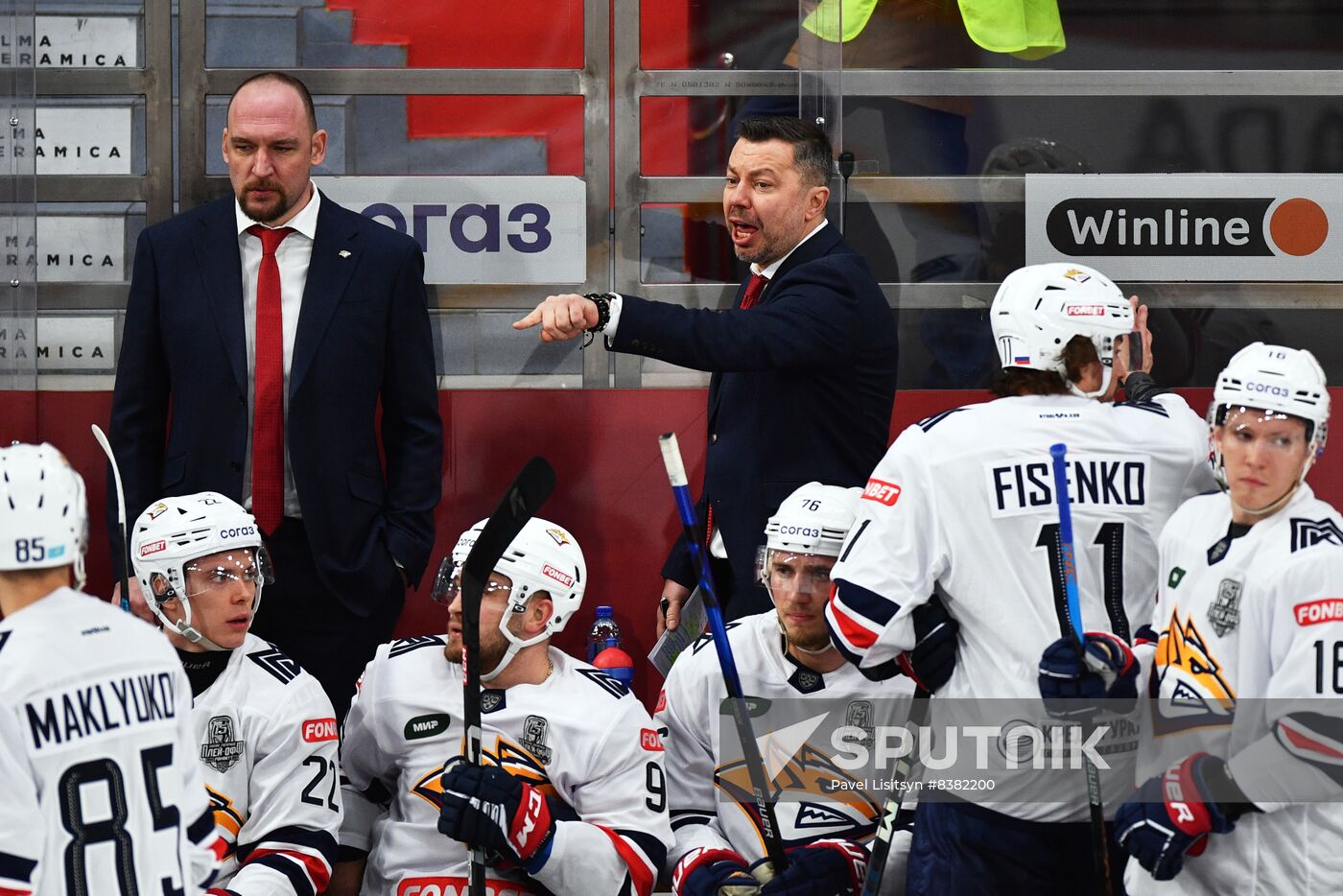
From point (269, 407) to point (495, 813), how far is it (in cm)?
118

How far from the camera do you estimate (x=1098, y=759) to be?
2.99 meters

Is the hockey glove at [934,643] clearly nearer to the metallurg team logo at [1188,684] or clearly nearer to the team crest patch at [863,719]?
the metallurg team logo at [1188,684]

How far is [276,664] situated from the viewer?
11.2ft

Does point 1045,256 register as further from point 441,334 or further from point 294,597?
point 294,597

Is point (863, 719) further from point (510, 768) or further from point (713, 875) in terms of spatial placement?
point (510, 768)

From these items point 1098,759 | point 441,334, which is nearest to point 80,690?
point 1098,759

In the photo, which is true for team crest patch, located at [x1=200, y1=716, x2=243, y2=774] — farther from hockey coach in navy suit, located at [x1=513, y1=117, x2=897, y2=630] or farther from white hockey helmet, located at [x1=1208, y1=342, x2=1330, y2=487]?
white hockey helmet, located at [x1=1208, y1=342, x2=1330, y2=487]

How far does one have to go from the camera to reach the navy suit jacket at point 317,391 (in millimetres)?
3801

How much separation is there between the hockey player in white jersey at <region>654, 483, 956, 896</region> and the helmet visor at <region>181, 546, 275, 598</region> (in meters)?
0.88

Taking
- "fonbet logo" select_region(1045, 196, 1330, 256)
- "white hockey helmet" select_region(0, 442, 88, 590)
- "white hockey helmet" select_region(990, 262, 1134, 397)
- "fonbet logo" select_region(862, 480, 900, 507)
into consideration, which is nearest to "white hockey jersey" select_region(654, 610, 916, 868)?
"fonbet logo" select_region(862, 480, 900, 507)

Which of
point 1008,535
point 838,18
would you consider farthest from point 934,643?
point 838,18

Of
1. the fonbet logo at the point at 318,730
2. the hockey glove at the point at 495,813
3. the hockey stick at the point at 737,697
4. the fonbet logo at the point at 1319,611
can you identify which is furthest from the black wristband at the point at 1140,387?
the fonbet logo at the point at 318,730

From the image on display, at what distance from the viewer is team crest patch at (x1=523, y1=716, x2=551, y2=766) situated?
11.2ft

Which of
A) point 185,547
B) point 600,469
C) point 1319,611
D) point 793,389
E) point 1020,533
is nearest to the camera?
point 1319,611
